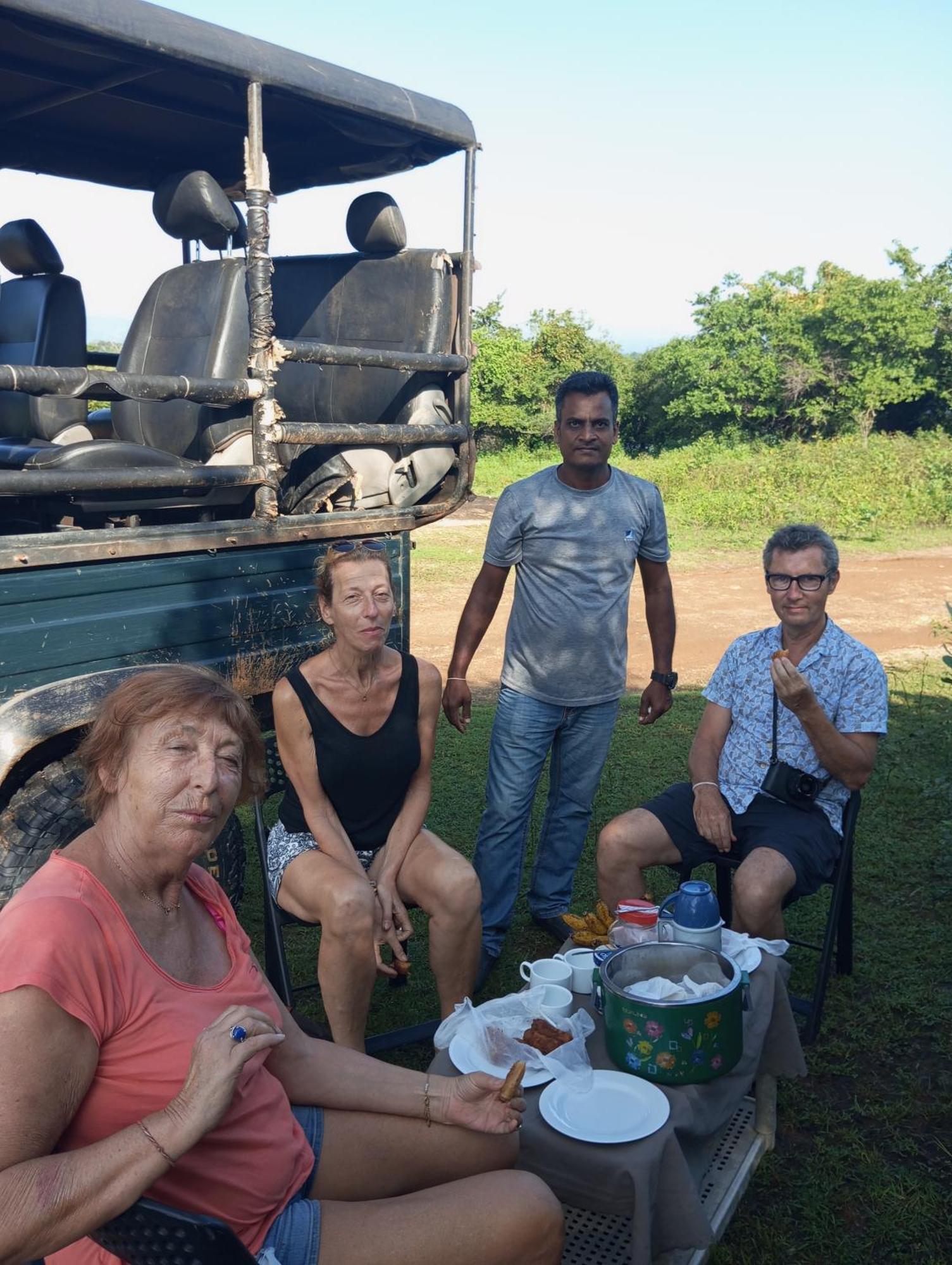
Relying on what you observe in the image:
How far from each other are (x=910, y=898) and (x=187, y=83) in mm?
3910

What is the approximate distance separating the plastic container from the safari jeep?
1.32 metres

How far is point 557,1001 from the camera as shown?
254cm

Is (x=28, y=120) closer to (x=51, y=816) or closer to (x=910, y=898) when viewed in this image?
(x=51, y=816)

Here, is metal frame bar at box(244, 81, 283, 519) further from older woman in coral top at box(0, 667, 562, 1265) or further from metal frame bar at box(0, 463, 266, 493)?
older woman in coral top at box(0, 667, 562, 1265)

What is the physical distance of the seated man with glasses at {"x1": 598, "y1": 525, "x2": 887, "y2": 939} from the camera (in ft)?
10.6

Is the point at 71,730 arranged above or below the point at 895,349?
below

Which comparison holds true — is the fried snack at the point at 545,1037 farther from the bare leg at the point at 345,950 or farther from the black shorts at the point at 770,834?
the black shorts at the point at 770,834

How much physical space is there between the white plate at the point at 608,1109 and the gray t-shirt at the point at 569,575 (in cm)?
168

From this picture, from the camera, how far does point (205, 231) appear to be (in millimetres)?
3879

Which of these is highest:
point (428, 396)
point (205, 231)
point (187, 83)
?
point (187, 83)

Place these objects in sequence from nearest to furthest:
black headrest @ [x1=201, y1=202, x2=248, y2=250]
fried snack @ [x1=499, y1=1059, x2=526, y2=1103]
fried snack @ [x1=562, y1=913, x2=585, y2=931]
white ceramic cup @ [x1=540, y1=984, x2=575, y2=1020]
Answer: fried snack @ [x1=499, y1=1059, x2=526, y2=1103], white ceramic cup @ [x1=540, y1=984, x2=575, y2=1020], fried snack @ [x1=562, y1=913, x2=585, y2=931], black headrest @ [x1=201, y1=202, x2=248, y2=250]

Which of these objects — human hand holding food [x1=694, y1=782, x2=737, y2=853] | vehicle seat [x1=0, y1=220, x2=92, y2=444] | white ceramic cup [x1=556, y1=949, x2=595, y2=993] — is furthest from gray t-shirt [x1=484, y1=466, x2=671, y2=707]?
vehicle seat [x1=0, y1=220, x2=92, y2=444]

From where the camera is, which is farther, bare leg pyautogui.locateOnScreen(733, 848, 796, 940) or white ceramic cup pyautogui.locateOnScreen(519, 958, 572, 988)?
bare leg pyautogui.locateOnScreen(733, 848, 796, 940)

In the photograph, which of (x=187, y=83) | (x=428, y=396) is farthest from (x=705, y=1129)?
(x=187, y=83)
